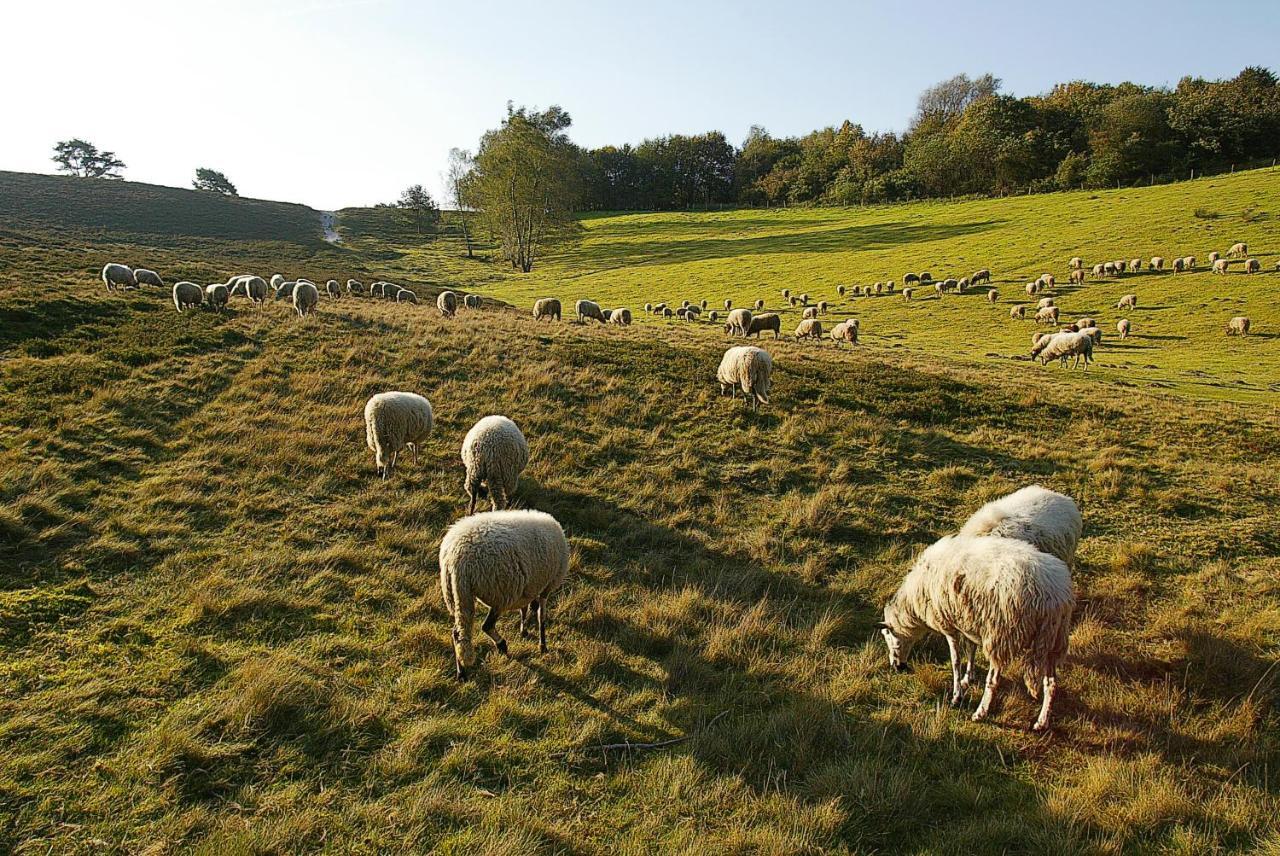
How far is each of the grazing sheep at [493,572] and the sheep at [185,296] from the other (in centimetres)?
2163

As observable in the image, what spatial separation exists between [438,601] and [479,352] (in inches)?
462

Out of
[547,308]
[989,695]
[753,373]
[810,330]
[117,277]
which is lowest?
[989,695]

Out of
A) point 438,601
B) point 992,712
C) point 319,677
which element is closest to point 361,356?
point 438,601

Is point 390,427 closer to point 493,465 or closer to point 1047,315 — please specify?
point 493,465

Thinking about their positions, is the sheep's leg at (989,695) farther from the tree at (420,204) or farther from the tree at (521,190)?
the tree at (420,204)

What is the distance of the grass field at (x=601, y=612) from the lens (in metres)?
4.23

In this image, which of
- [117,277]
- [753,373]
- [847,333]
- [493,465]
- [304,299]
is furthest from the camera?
[847,333]

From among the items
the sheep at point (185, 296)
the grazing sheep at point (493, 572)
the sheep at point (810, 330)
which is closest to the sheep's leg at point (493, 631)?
the grazing sheep at point (493, 572)

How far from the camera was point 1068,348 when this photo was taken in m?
24.5

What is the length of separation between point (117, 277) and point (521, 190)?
43.9 meters

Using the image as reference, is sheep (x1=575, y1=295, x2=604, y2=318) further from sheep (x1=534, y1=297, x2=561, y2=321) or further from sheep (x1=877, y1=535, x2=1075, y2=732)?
sheep (x1=877, y1=535, x2=1075, y2=732)

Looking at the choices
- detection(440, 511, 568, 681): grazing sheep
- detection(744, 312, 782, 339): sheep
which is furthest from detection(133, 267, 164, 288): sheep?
detection(440, 511, 568, 681): grazing sheep

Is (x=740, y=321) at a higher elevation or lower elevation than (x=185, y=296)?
lower

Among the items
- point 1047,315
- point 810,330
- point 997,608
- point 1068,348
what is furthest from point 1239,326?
point 997,608
